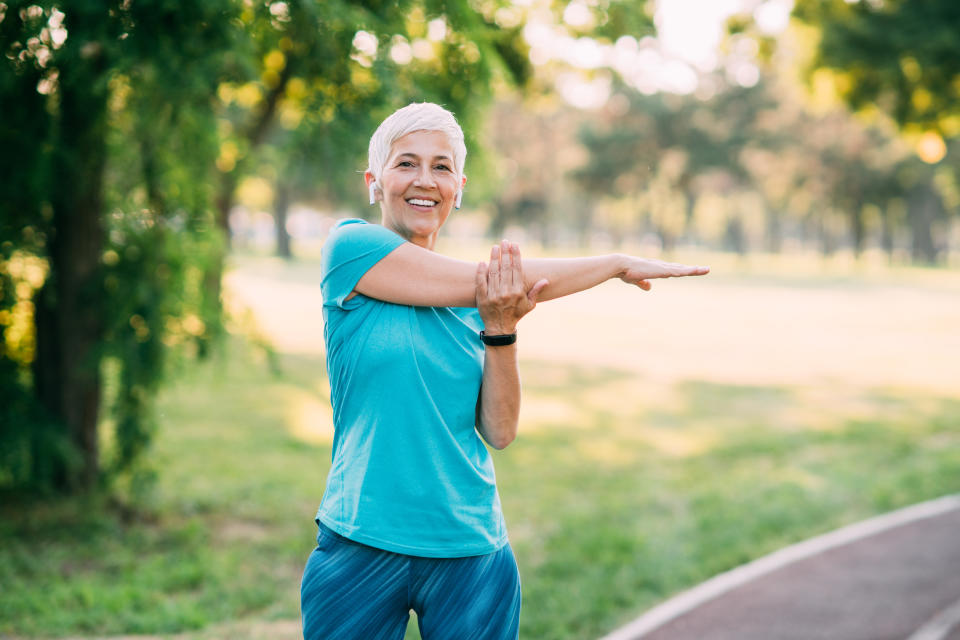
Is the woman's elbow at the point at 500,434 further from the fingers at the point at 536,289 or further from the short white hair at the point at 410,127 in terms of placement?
the short white hair at the point at 410,127

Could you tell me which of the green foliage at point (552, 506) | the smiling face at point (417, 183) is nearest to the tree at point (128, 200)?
the green foliage at point (552, 506)

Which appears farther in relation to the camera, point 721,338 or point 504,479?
point 721,338

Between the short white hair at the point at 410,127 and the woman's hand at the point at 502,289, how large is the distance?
0.30m

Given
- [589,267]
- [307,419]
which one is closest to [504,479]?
[307,419]

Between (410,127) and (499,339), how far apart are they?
58 cm

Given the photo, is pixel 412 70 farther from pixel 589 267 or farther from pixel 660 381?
pixel 660 381

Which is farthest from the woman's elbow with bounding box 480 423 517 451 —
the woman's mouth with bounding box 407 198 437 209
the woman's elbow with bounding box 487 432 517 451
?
the woman's mouth with bounding box 407 198 437 209

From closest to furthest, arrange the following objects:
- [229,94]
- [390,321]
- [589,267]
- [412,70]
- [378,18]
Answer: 1. [390,321]
2. [589,267]
3. [378,18]
4. [412,70]
5. [229,94]

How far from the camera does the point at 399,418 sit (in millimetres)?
2166

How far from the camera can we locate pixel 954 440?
409 inches

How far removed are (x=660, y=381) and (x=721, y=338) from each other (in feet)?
23.1

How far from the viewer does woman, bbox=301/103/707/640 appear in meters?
2.17

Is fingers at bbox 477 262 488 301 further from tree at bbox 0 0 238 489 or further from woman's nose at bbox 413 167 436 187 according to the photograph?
tree at bbox 0 0 238 489

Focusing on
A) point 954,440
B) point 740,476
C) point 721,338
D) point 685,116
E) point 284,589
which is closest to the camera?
point 284,589
